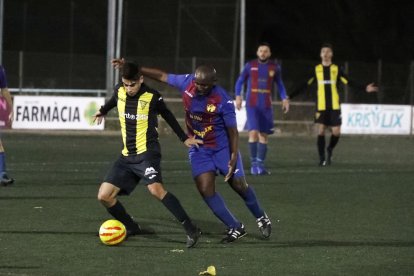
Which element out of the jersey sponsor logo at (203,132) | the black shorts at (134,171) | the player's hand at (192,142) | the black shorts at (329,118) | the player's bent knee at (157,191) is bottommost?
the black shorts at (329,118)

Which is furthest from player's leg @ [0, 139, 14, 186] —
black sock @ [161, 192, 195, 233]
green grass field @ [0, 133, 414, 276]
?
black sock @ [161, 192, 195, 233]

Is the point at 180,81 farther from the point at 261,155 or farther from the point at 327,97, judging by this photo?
the point at 327,97

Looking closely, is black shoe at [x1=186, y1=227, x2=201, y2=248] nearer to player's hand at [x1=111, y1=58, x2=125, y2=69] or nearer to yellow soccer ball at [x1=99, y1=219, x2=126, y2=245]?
yellow soccer ball at [x1=99, y1=219, x2=126, y2=245]

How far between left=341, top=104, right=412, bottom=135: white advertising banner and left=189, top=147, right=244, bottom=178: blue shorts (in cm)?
1903

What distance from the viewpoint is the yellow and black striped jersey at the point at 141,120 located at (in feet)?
31.7

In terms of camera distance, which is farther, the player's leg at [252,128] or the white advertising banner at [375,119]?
the white advertising banner at [375,119]

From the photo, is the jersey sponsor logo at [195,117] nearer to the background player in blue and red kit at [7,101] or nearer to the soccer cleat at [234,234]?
the soccer cleat at [234,234]

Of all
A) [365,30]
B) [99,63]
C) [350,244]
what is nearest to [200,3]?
[99,63]

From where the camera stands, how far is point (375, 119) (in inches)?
1142

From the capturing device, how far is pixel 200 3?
33.0m

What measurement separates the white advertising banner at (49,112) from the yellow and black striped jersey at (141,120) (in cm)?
1615

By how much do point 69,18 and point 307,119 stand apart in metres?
10.4

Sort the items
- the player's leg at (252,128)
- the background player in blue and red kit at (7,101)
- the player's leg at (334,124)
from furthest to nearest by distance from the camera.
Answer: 1. the player's leg at (334,124)
2. the player's leg at (252,128)
3. the background player in blue and red kit at (7,101)

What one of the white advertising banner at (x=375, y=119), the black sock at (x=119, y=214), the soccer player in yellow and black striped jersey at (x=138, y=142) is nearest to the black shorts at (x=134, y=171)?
the soccer player in yellow and black striped jersey at (x=138, y=142)
